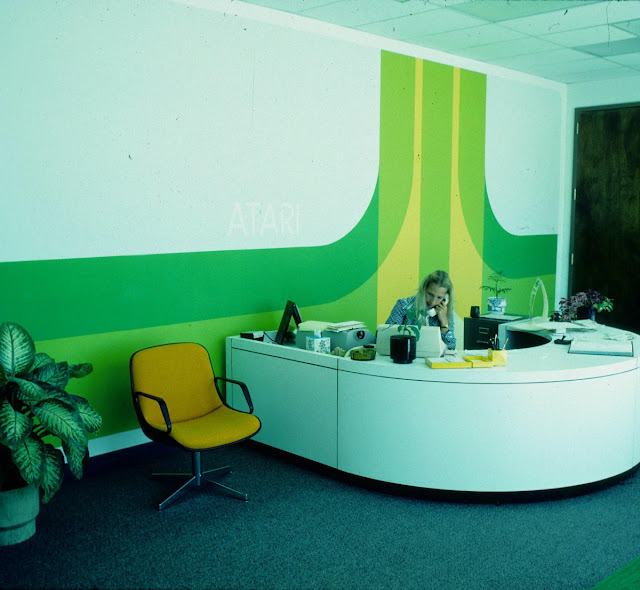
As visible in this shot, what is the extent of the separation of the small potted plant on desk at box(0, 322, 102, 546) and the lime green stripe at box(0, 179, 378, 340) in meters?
0.63

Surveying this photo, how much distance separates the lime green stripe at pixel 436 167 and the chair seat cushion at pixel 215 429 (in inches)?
109

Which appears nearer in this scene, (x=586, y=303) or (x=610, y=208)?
(x=586, y=303)

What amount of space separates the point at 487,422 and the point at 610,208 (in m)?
4.77

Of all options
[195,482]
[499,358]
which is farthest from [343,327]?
[195,482]

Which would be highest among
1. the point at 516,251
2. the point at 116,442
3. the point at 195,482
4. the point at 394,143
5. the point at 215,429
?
the point at 394,143

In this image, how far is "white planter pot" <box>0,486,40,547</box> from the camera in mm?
3406

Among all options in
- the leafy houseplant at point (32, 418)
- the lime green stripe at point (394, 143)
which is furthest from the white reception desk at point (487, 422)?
the lime green stripe at point (394, 143)

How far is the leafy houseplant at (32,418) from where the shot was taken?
3.21 m

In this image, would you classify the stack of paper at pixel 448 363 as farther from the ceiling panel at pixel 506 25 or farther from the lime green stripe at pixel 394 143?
the ceiling panel at pixel 506 25

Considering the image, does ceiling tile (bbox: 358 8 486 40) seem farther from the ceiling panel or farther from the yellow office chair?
the yellow office chair

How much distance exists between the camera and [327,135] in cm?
545

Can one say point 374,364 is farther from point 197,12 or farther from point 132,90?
point 197,12

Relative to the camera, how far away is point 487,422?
3.87m

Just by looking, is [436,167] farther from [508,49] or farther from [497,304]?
[497,304]
